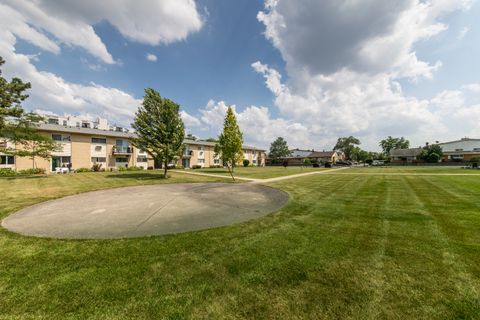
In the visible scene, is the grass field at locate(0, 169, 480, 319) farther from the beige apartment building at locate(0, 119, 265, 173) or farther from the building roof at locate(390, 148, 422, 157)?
the building roof at locate(390, 148, 422, 157)

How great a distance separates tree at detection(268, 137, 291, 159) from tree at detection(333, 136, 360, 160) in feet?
109

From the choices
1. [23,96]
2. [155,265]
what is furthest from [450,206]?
[23,96]

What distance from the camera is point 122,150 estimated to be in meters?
35.8

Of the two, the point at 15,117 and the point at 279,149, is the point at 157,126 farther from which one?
the point at 279,149

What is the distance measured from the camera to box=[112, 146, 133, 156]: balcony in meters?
35.2

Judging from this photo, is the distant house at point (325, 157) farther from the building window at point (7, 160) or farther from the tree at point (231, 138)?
the building window at point (7, 160)

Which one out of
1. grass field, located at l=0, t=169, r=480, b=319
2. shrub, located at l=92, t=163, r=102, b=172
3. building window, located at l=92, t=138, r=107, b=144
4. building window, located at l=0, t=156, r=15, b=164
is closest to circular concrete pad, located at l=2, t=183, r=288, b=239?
grass field, located at l=0, t=169, r=480, b=319

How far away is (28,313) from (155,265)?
1779 millimetres

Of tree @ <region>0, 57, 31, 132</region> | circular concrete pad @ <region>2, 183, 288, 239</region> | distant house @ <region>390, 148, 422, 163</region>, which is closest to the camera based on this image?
circular concrete pad @ <region>2, 183, 288, 239</region>

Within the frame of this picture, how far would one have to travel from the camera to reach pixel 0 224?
6574 mm

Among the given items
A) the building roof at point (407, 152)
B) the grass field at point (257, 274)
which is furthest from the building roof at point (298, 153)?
the grass field at point (257, 274)

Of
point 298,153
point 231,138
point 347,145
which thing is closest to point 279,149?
point 298,153

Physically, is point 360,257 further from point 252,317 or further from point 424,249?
point 252,317

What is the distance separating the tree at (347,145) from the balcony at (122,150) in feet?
319
